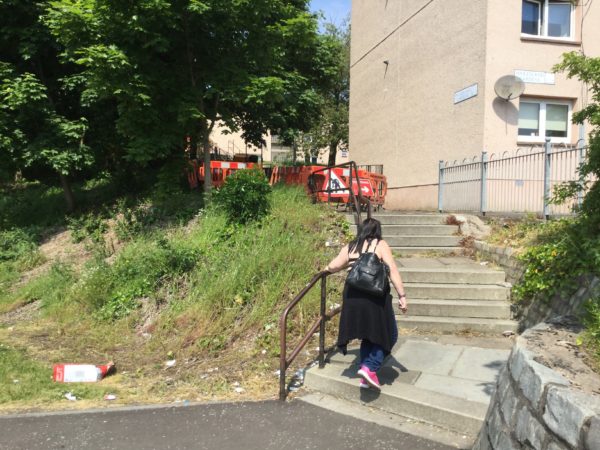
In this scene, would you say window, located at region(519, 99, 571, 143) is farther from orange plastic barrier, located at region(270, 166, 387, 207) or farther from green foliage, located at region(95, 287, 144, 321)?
green foliage, located at region(95, 287, 144, 321)

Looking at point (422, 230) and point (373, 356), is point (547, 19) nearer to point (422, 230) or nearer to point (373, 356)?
point (422, 230)

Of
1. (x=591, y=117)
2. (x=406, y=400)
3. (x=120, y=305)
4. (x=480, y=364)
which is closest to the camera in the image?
(x=591, y=117)

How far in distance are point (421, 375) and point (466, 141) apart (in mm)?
8120

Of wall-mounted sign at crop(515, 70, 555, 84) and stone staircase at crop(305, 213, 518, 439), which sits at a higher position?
wall-mounted sign at crop(515, 70, 555, 84)

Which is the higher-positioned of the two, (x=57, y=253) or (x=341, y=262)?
(x=341, y=262)

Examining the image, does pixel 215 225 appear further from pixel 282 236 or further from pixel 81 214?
pixel 81 214

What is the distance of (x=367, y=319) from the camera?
12.9 feet

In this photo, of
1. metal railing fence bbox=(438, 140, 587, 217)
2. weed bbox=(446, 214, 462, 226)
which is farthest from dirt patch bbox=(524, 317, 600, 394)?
metal railing fence bbox=(438, 140, 587, 217)

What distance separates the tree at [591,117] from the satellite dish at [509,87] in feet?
22.0

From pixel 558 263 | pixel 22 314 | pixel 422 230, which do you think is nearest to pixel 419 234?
pixel 422 230

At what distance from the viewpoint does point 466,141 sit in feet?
37.0

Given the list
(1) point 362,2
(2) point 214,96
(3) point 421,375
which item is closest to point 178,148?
(2) point 214,96

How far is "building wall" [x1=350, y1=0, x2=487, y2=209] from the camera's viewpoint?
37.0 ft

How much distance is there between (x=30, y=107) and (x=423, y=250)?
877cm
